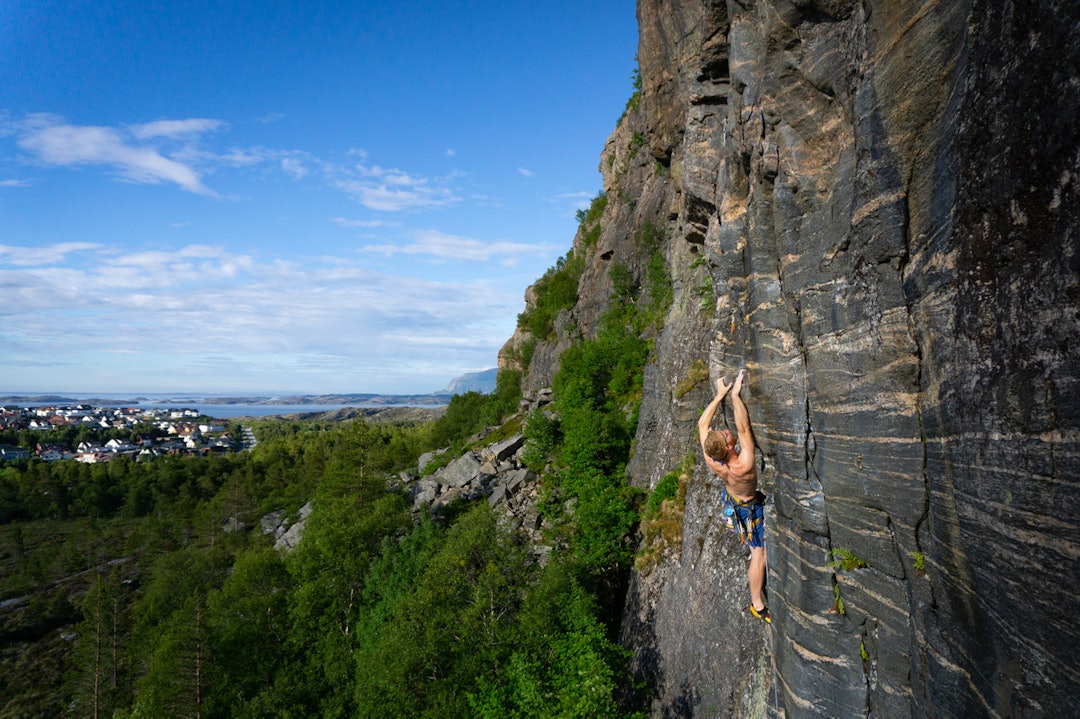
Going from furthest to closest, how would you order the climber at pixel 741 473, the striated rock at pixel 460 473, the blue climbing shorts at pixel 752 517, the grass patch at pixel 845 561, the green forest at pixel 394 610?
the striated rock at pixel 460 473, the green forest at pixel 394 610, the blue climbing shorts at pixel 752 517, the climber at pixel 741 473, the grass patch at pixel 845 561

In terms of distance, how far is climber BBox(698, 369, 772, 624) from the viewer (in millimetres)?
9914

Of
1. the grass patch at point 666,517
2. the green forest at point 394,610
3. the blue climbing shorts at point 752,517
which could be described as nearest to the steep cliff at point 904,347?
the blue climbing shorts at point 752,517

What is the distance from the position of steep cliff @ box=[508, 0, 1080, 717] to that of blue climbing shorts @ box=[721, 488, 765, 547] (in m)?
0.61

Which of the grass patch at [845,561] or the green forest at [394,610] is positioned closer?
the grass patch at [845,561]

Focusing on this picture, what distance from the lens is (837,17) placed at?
25.0 feet

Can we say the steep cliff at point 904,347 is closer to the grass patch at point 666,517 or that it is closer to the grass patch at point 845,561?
the grass patch at point 845,561

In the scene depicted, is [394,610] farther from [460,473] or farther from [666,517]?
[460,473]

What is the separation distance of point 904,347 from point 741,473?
13.6 feet

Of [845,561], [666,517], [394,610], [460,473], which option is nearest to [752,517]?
[845,561]

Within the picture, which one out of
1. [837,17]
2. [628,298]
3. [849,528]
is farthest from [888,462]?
[628,298]

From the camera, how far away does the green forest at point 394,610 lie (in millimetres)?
20047

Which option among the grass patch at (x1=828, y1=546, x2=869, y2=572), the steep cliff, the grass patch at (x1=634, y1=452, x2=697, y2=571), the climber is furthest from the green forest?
the grass patch at (x1=828, y1=546, x2=869, y2=572)

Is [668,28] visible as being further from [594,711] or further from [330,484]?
[330,484]

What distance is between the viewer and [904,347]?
6793 mm
